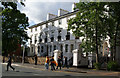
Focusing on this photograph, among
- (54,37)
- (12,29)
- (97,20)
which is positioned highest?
(12,29)

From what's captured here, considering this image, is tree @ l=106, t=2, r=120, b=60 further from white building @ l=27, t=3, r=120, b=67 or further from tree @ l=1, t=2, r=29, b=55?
tree @ l=1, t=2, r=29, b=55

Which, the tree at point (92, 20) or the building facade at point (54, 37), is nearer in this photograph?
the tree at point (92, 20)

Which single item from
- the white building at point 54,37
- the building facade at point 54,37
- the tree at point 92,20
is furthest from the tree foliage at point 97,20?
the building facade at point 54,37

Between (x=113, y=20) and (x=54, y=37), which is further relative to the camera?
(x=54, y=37)

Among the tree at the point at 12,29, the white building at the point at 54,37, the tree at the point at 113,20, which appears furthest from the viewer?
the tree at the point at 12,29

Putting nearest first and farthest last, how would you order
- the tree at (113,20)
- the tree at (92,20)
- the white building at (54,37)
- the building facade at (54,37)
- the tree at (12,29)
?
the tree at (92,20), the tree at (113,20), the white building at (54,37), the building facade at (54,37), the tree at (12,29)

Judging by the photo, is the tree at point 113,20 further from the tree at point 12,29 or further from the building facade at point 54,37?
the tree at point 12,29

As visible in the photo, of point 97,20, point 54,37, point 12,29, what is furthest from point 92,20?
point 12,29

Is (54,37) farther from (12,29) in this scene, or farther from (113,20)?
(113,20)

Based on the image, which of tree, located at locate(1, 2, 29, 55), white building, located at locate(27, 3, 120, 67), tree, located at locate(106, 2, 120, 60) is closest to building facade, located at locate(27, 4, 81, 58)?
white building, located at locate(27, 3, 120, 67)

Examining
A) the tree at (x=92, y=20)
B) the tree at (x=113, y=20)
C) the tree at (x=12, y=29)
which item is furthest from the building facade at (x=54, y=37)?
the tree at (x=113, y=20)

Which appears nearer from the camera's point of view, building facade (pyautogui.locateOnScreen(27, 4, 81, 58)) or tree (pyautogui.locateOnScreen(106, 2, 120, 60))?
tree (pyautogui.locateOnScreen(106, 2, 120, 60))

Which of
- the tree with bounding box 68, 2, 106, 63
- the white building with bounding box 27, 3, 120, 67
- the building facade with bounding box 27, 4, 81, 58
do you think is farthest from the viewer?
the building facade with bounding box 27, 4, 81, 58

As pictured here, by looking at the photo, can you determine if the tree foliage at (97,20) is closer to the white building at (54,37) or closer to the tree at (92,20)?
the tree at (92,20)
